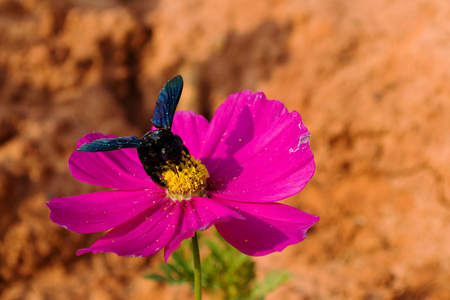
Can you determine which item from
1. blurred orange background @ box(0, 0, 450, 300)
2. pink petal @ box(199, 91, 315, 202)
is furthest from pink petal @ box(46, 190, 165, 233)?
blurred orange background @ box(0, 0, 450, 300)

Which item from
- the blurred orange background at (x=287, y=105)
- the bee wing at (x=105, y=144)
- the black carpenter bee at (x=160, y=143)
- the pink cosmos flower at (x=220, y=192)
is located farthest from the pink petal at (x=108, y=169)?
the blurred orange background at (x=287, y=105)

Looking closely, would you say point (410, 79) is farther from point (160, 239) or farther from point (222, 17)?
point (160, 239)

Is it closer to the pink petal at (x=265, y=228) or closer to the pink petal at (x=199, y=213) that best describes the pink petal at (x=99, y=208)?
the pink petal at (x=199, y=213)

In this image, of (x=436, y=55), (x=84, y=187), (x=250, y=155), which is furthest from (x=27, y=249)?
(x=436, y=55)

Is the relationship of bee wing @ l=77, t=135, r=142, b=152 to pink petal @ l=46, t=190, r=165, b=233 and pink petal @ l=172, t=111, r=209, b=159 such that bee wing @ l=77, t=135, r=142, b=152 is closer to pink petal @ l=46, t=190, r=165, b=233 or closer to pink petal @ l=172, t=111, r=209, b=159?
pink petal @ l=46, t=190, r=165, b=233

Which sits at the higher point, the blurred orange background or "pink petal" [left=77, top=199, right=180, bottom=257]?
the blurred orange background

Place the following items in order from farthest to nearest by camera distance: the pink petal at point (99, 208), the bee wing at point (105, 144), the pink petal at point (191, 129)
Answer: the pink petal at point (191, 129)
the pink petal at point (99, 208)
the bee wing at point (105, 144)

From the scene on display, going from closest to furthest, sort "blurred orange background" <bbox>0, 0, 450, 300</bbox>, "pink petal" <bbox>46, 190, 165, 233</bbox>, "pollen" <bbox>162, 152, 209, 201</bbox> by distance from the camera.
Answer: "pink petal" <bbox>46, 190, 165, 233</bbox>, "pollen" <bbox>162, 152, 209, 201</bbox>, "blurred orange background" <bbox>0, 0, 450, 300</bbox>
